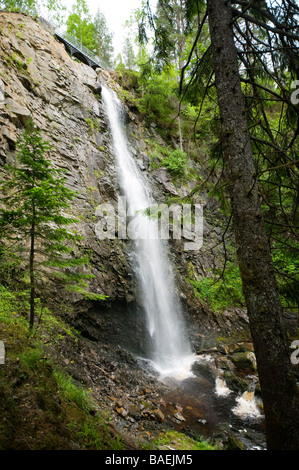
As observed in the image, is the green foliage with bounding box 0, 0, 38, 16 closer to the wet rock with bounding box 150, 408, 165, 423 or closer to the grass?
the grass

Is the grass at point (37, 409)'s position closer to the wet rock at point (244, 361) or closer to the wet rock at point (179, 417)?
the wet rock at point (179, 417)

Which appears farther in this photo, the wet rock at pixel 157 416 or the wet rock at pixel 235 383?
the wet rock at pixel 235 383

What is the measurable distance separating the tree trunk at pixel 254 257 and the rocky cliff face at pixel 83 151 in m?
5.39

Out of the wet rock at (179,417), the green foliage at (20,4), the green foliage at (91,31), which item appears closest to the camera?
the wet rock at (179,417)

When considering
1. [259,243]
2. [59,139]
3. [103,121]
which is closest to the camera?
[259,243]

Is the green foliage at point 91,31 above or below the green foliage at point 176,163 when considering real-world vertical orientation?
above

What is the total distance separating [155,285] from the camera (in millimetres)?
10594

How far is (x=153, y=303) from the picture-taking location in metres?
10.1

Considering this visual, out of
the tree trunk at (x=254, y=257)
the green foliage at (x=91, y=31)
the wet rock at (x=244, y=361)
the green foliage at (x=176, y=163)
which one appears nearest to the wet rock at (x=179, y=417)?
the wet rock at (x=244, y=361)

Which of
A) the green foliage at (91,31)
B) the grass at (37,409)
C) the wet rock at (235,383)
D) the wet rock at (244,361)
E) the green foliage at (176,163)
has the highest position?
the green foliage at (91,31)

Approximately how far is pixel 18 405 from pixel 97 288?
218 inches

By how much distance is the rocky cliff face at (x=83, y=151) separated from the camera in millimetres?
8016

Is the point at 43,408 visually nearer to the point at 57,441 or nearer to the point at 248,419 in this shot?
the point at 57,441
